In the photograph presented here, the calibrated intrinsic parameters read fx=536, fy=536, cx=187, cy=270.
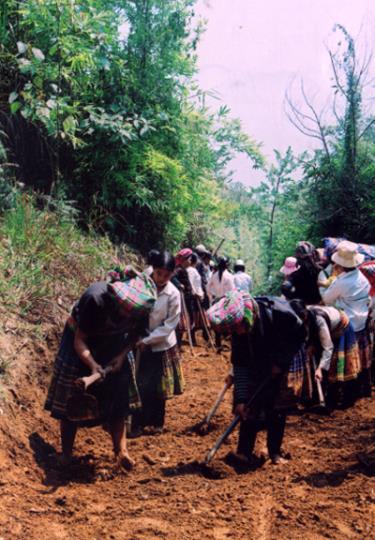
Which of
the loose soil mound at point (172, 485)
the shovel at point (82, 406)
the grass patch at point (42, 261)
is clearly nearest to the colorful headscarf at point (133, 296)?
the shovel at point (82, 406)

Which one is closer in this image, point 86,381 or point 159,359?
point 86,381

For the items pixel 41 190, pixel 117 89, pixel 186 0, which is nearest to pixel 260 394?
pixel 41 190

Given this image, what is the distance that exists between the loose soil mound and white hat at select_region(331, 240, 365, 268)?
158cm

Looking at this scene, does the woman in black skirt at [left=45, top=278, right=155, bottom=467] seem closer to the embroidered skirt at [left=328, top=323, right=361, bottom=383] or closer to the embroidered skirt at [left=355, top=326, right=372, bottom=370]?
the embroidered skirt at [left=328, top=323, right=361, bottom=383]

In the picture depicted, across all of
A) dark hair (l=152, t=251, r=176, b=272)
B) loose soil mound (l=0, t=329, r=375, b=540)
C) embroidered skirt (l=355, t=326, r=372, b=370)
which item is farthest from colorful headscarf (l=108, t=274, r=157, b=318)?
embroidered skirt (l=355, t=326, r=372, b=370)

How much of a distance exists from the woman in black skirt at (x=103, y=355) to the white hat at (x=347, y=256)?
247cm

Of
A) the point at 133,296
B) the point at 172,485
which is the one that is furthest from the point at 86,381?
the point at 172,485

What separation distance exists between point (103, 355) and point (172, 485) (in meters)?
1.08

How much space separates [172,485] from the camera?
3.92m

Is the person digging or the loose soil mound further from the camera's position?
the person digging

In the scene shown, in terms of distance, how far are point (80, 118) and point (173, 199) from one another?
259 cm

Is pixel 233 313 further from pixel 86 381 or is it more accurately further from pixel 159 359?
pixel 159 359

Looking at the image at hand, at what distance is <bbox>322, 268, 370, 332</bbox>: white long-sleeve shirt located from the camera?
5.58m

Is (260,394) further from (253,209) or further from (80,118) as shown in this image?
(253,209)
